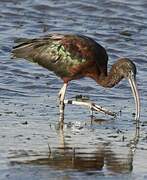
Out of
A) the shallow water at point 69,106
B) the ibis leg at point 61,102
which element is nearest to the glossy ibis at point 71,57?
the ibis leg at point 61,102

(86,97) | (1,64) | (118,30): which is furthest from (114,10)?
(86,97)

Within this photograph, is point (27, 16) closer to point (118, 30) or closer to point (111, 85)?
point (118, 30)

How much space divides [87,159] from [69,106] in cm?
364

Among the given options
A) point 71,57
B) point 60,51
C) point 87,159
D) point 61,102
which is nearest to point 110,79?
point 71,57

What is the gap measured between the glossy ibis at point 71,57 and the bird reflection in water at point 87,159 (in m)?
2.92

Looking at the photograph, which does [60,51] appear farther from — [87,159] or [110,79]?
[87,159]

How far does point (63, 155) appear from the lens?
400 inches

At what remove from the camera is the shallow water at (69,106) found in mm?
9703

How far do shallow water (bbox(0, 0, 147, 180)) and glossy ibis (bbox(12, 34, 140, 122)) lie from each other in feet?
1.58

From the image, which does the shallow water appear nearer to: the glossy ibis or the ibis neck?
the ibis neck

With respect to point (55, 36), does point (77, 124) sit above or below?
below

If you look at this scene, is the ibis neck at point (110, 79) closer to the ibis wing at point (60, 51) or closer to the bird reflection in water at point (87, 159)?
the ibis wing at point (60, 51)

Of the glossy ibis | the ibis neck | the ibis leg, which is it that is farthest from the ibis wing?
the ibis neck

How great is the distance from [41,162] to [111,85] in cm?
417
